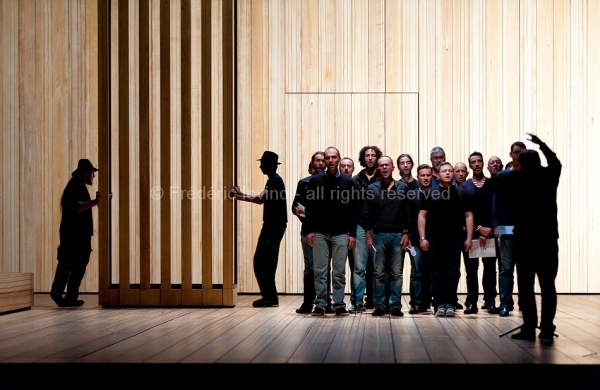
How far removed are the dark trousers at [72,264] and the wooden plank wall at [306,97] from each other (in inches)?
50.5

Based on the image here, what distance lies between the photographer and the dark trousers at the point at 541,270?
5.29 m

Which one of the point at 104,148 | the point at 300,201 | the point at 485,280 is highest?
the point at 104,148

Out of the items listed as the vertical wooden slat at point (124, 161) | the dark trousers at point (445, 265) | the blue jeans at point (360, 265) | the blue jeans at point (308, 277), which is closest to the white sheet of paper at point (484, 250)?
the dark trousers at point (445, 265)

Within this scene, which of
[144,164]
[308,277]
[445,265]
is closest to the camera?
[445,265]

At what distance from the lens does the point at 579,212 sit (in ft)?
30.8

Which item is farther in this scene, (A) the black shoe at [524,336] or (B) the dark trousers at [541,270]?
(A) the black shoe at [524,336]

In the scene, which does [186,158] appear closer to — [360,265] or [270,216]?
[270,216]

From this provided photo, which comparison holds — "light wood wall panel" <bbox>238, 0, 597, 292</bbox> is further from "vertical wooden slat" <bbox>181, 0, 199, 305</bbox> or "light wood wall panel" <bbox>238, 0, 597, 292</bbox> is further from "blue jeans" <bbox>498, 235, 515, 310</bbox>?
"blue jeans" <bbox>498, 235, 515, 310</bbox>

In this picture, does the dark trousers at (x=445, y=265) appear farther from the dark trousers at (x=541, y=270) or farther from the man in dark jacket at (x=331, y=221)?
the dark trousers at (x=541, y=270)

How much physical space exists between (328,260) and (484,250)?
1.38 meters

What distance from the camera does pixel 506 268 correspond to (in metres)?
7.11

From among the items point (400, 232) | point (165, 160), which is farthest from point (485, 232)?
point (165, 160)
